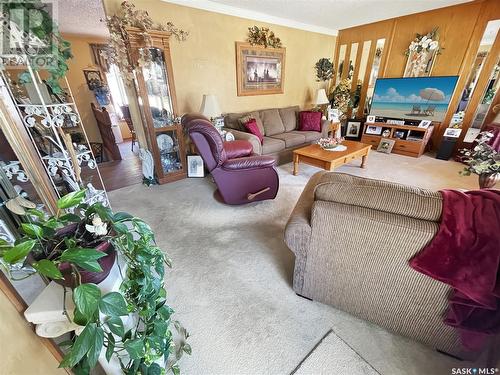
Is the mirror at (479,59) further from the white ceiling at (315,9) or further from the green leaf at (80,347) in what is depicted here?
the green leaf at (80,347)

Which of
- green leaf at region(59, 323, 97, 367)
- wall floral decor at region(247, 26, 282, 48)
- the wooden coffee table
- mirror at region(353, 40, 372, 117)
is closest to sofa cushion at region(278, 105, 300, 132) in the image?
the wooden coffee table

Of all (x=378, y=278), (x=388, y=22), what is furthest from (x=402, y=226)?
(x=388, y=22)

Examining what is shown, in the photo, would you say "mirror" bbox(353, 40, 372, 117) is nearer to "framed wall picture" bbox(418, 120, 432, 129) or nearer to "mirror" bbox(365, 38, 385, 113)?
"mirror" bbox(365, 38, 385, 113)

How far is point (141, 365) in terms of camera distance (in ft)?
2.65

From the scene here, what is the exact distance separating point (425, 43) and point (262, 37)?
9.48ft

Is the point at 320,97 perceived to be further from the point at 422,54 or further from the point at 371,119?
the point at 422,54

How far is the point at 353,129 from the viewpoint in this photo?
16.1 feet

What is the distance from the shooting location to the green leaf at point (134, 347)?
2.25 ft

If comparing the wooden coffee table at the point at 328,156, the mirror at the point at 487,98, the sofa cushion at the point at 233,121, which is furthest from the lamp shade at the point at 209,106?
the mirror at the point at 487,98

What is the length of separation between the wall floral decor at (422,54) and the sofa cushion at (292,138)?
256 cm

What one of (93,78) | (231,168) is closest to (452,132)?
(231,168)

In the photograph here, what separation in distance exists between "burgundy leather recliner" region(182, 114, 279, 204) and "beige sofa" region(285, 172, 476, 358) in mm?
1110

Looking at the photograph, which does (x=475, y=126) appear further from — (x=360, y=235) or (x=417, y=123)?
(x=360, y=235)

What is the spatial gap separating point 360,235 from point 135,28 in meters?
3.03
